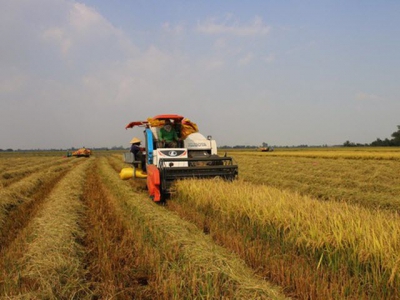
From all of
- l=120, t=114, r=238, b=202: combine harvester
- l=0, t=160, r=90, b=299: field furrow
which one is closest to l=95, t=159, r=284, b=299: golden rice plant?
l=0, t=160, r=90, b=299: field furrow

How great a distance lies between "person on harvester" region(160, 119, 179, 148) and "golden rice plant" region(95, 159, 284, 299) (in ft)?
14.7

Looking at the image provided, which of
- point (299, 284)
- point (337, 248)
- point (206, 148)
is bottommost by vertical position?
point (299, 284)

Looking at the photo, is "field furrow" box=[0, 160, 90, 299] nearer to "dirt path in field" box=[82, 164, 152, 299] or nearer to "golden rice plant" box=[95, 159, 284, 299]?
"dirt path in field" box=[82, 164, 152, 299]

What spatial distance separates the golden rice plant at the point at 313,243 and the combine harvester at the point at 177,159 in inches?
88.5

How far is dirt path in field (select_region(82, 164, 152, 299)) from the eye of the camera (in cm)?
304

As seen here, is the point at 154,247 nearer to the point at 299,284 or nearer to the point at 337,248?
the point at 299,284

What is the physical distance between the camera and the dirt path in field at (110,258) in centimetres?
304

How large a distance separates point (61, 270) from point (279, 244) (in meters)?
2.83

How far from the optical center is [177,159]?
312 inches

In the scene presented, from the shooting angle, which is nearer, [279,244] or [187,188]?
[279,244]

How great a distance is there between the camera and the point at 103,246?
4.16 meters

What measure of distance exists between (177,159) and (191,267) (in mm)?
4825

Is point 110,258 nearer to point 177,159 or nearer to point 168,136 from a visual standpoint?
point 177,159

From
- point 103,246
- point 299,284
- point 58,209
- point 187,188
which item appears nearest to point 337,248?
point 299,284
